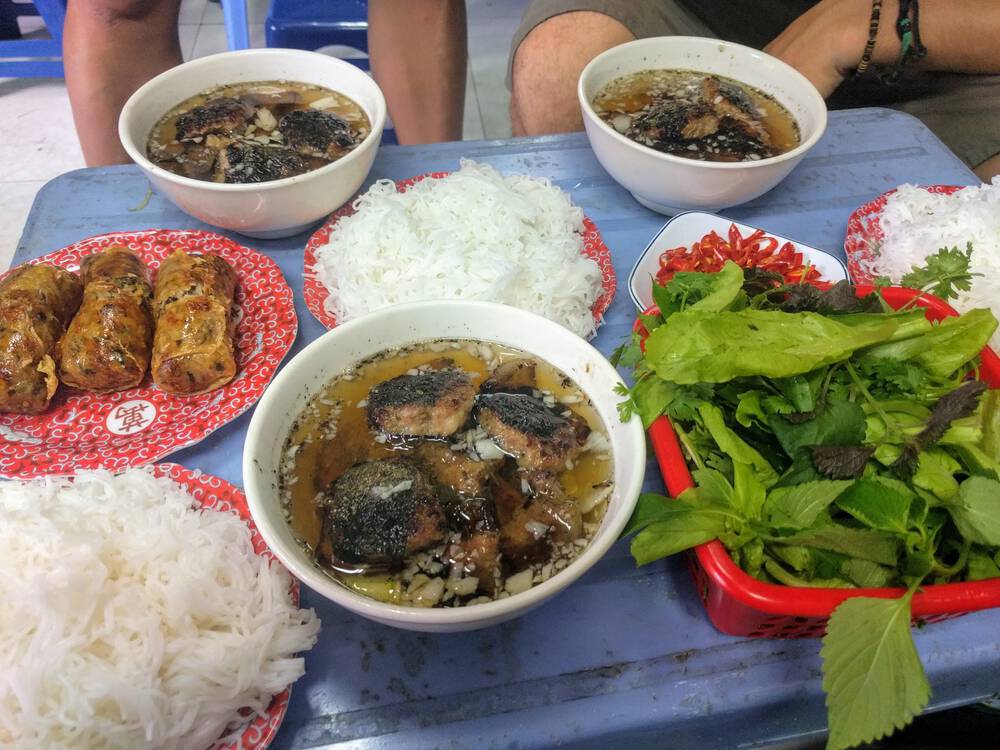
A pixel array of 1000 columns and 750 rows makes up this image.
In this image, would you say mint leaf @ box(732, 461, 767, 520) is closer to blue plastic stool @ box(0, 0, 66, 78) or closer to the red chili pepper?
the red chili pepper

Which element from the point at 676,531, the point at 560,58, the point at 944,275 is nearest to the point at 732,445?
the point at 676,531

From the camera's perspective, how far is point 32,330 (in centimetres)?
144

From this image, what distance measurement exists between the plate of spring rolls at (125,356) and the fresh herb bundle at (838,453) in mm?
871

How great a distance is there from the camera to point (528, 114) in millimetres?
2801

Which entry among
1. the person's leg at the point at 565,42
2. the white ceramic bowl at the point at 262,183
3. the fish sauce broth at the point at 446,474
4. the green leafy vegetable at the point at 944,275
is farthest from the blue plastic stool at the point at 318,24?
the green leafy vegetable at the point at 944,275

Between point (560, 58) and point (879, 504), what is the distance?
7.22ft

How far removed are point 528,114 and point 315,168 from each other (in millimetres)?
1347

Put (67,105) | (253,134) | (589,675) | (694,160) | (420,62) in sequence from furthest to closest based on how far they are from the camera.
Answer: (67,105), (420,62), (253,134), (694,160), (589,675)

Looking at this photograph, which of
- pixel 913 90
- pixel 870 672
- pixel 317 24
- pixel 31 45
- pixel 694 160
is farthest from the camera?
pixel 31 45

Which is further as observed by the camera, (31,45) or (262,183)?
(31,45)

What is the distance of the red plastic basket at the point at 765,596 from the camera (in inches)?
38.0

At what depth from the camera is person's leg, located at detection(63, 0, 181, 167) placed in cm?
226

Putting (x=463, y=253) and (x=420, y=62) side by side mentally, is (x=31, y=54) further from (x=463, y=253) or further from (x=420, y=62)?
(x=463, y=253)

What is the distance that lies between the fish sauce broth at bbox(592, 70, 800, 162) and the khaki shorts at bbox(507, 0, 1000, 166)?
78 centimetres
